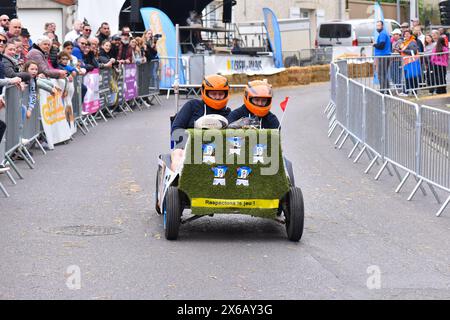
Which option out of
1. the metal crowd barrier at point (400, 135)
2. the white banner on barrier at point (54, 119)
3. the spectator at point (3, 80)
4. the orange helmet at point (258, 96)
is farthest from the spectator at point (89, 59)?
the orange helmet at point (258, 96)

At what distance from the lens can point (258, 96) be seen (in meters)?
11.3

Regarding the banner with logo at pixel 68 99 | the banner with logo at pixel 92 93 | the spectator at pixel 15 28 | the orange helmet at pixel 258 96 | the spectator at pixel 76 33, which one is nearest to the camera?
the orange helmet at pixel 258 96

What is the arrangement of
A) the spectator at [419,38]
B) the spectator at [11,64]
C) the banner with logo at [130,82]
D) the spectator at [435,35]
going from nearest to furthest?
the spectator at [11,64]
the banner with logo at [130,82]
the spectator at [435,35]
the spectator at [419,38]

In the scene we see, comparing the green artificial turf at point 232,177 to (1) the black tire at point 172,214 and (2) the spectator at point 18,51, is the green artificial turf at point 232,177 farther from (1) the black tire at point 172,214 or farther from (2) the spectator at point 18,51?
(2) the spectator at point 18,51

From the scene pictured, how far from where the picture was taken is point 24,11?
33719 millimetres

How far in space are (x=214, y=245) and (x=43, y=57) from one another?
10.2 meters

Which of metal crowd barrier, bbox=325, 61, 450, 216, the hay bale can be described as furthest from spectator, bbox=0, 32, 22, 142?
the hay bale

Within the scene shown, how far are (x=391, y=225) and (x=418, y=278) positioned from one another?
9.83 feet

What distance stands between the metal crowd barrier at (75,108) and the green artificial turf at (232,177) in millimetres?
3758

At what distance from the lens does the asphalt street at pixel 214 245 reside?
8.34 meters

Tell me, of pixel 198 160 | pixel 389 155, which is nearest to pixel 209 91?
pixel 198 160

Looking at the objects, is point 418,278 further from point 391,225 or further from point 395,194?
point 395,194

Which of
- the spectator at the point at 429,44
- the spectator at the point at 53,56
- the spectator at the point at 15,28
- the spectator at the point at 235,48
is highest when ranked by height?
the spectator at the point at 15,28

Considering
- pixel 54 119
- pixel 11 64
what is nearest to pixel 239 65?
pixel 54 119
